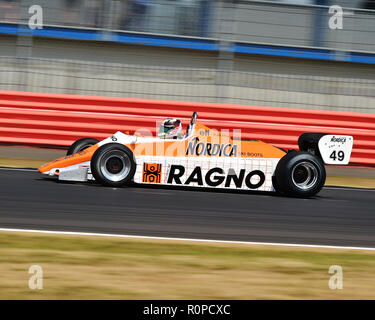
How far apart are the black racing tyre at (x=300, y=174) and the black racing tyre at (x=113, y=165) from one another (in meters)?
2.08

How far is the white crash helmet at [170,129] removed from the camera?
9320 mm

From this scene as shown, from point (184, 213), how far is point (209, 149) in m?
1.63

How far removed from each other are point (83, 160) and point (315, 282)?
4.65m

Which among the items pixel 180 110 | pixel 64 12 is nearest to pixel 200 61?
pixel 64 12

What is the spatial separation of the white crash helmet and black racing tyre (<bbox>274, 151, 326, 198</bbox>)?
1486 millimetres

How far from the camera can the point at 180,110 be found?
42.0 ft

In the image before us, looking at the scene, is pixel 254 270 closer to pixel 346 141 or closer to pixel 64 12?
pixel 346 141

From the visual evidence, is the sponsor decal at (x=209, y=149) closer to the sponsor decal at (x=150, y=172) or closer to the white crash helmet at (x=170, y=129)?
the white crash helmet at (x=170, y=129)

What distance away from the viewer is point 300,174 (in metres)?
9.59
